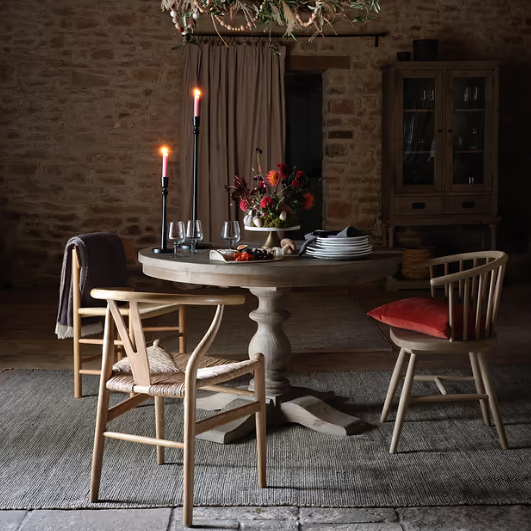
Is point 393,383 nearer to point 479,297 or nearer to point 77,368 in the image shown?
point 479,297

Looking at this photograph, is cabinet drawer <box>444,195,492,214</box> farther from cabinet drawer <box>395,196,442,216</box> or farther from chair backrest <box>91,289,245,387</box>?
chair backrest <box>91,289,245,387</box>

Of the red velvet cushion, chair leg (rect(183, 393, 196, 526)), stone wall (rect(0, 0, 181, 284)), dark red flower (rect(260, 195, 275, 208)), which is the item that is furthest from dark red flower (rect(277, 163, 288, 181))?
stone wall (rect(0, 0, 181, 284))

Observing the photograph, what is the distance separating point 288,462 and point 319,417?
360 mm

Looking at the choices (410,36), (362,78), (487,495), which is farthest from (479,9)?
(487,495)

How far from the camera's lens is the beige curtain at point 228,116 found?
21.5 feet

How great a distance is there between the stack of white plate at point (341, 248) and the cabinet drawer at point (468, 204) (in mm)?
3800

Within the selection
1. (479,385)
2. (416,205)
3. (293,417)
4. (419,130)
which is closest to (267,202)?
(293,417)

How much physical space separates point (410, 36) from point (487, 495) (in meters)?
5.23

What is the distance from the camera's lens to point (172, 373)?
2.33m

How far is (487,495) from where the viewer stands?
92.9 inches

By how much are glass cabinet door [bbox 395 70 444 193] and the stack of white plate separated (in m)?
3.70

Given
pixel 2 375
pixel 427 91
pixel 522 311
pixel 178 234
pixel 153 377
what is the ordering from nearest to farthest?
pixel 153 377, pixel 178 234, pixel 2 375, pixel 522 311, pixel 427 91

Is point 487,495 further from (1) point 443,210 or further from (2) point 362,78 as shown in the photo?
(2) point 362,78

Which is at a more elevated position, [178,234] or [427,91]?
[427,91]
